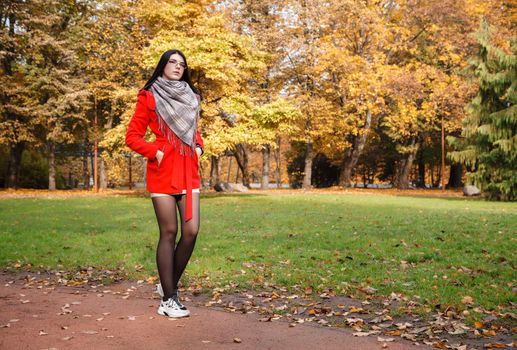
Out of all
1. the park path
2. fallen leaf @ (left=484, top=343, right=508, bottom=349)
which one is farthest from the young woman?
fallen leaf @ (left=484, top=343, right=508, bottom=349)

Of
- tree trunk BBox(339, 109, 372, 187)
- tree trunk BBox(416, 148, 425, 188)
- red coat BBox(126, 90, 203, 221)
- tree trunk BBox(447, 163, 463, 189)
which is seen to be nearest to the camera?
red coat BBox(126, 90, 203, 221)

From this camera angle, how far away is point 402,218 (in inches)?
542

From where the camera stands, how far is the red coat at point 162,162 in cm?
470

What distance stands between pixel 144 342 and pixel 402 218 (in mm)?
10708

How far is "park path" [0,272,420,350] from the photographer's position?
13.6 feet

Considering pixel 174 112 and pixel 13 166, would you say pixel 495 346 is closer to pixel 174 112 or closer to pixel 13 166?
pixel 174 112

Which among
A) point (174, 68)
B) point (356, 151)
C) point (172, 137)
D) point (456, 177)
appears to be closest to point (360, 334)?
point (172, 137)

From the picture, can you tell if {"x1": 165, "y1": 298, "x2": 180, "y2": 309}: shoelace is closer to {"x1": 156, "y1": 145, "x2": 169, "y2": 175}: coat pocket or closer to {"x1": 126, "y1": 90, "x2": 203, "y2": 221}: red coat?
{"x1": 126, "y1": 90, "x2": 203, "y2": 221}: red coat

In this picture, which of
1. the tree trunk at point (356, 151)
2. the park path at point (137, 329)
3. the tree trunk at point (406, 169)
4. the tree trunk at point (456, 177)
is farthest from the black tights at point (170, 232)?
the tree trunk at point (456, 177)

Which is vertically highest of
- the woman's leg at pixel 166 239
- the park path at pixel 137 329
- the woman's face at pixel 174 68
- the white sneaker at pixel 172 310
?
the woman's face at pixel 174 68

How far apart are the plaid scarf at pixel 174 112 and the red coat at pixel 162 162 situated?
56mm

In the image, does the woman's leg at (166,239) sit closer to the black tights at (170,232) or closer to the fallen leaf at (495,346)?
the black tights at (170,232)

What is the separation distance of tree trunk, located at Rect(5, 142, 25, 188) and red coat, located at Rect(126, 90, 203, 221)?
28024mm

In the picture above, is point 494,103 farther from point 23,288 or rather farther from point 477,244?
point 23,288
